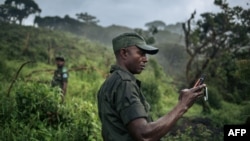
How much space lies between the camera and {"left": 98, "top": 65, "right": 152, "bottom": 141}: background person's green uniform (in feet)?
6.73

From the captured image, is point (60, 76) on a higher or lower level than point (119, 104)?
lower

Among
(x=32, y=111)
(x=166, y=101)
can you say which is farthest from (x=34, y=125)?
(x=166, y=101)

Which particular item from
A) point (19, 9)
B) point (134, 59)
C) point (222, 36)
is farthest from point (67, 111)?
point (19, 9)

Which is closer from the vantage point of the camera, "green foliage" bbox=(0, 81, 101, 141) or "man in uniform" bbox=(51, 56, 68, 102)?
"green foliage" bbox=(0, 81, 101, 141)

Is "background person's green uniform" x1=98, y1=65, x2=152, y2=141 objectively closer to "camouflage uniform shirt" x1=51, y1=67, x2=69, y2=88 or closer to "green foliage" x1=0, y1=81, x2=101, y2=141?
"green foliage" x1=0, y1=81, x2=101, y2=141

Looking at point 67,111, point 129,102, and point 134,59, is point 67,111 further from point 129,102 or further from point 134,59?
point 129,102

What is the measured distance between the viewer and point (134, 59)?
7.66ft

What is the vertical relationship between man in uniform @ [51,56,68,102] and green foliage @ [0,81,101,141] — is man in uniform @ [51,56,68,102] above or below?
above

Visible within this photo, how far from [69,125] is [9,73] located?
8.55 meters

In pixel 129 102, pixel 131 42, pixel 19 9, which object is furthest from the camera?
pixel 19 9

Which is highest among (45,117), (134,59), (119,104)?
(134,59)

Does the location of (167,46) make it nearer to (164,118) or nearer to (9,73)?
(9,73)

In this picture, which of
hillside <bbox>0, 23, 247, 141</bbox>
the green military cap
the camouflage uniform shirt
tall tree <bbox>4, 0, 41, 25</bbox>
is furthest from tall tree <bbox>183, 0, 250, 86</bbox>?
tall tree <bbox>4, 0, 41, 25</bbox>

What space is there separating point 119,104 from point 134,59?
39 centimetres
